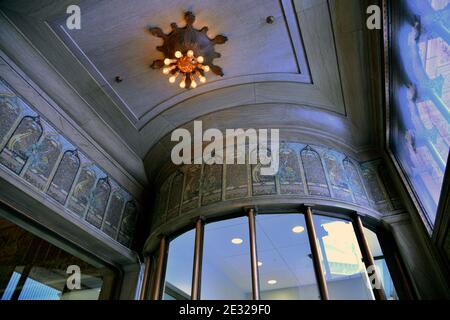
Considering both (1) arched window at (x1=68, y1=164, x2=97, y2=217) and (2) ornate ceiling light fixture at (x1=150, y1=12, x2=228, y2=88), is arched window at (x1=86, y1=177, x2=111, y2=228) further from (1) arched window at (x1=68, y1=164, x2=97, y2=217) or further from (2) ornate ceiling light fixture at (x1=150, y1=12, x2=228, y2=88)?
(2) ornate ceiling light fixture at (x1=150, y1=12, x2=228, y2=88)

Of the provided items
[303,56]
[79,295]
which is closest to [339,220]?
[303,56]

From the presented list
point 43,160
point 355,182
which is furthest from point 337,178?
point 43,160

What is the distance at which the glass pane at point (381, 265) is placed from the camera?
3.21m

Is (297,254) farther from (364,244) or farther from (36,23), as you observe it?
(36,23)

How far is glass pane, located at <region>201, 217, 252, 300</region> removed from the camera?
325 centimetres

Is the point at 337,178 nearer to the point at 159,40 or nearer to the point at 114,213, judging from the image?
the point at 159,40

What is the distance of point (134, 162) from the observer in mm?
4605

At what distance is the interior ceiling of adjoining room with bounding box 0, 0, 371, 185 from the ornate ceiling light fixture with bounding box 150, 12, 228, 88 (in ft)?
0.23

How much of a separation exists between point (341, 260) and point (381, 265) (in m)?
0.51

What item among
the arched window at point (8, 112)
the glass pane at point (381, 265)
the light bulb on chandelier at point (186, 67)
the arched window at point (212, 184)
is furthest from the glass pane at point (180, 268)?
the arched window at point (8, 112)

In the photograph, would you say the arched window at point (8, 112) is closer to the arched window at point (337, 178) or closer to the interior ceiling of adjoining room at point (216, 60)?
the interior ceiling of adjoining room at point (216, 60)

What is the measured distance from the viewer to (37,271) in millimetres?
3404

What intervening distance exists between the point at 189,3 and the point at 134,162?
7.81 feet

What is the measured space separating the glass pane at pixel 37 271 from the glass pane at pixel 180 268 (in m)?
1.03
